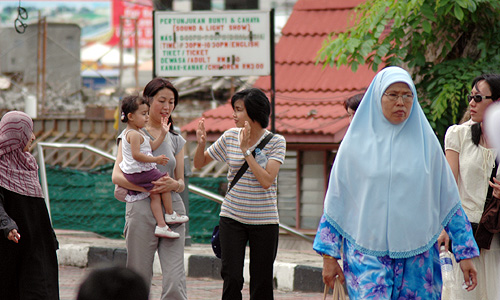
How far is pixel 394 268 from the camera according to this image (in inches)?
172

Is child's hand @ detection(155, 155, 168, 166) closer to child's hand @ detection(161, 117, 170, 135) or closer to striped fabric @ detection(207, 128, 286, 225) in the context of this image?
child's hand @ detection(161, 117, 170, 135)

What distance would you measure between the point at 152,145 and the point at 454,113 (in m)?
4.57

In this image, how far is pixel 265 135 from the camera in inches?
234

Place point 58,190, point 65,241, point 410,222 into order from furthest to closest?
point 58,190 < point 65,241 < point 410,222

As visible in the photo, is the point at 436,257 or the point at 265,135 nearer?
the point at 436,257

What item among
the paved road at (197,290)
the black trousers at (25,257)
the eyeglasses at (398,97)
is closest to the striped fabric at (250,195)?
the black trousers at (25,257)

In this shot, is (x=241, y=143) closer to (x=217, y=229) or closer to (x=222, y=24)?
(x=217, y=229)

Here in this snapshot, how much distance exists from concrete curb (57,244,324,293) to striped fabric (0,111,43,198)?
1568 millimetres

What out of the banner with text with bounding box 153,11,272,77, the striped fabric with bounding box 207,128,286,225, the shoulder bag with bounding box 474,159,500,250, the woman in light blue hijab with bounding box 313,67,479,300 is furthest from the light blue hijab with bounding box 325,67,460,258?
the banner with text with bounding box 153,11,272,77

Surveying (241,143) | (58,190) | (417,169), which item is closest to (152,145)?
(241,143)

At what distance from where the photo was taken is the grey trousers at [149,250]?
5.83m

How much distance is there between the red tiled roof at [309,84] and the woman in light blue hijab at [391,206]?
7.14 m

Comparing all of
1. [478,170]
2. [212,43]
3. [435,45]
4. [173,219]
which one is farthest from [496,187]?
[212,43]

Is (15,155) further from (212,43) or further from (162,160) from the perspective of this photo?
(212,43)
